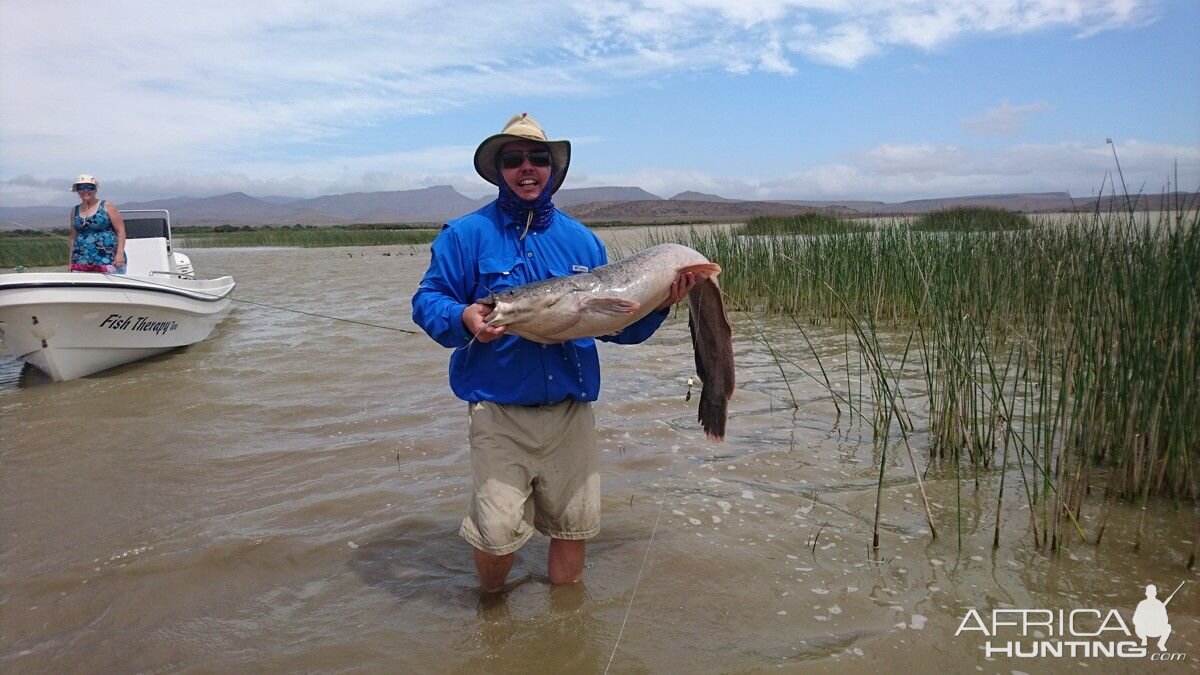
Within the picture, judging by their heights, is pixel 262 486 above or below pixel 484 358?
below

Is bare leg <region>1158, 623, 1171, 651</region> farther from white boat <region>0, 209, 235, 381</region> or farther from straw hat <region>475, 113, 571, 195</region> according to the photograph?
white boat <region>0, 209, 235, 381</region>

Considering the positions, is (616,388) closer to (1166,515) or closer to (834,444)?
(834,444)

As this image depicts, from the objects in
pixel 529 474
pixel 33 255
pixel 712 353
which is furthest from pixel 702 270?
pixel 33 255

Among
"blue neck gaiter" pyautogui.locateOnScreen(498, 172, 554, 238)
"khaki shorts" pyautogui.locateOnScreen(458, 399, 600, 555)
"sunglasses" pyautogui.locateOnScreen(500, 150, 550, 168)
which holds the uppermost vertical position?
"sunglasses" pyautogui.locateOnScreen(500, 150, 550, 168)

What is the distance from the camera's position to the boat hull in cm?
798

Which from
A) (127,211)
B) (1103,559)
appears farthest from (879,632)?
(127,211)

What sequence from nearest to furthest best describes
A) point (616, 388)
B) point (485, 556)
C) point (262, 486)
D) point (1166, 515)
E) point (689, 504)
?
point (485, 556), point (1166, 515), point (689, 504), point (262, 486), point (616, 388)

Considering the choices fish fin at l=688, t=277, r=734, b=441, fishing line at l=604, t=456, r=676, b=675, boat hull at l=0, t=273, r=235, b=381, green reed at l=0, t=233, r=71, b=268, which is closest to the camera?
fishing line at l=604, t=456, r=676, b=675

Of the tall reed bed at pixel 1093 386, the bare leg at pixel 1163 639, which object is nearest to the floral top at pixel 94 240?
the tall reed bed at pixel 1093 386

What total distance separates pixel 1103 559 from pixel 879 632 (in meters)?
1.24

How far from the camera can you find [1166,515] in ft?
12.5

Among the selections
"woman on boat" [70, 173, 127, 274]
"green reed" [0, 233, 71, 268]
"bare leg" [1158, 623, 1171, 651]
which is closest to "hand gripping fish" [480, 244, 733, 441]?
"bare leg" [1158, 623, 1171, 651]

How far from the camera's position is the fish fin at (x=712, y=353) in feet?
10.7

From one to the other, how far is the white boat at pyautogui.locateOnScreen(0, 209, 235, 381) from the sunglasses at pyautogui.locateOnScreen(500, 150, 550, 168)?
7.14m
